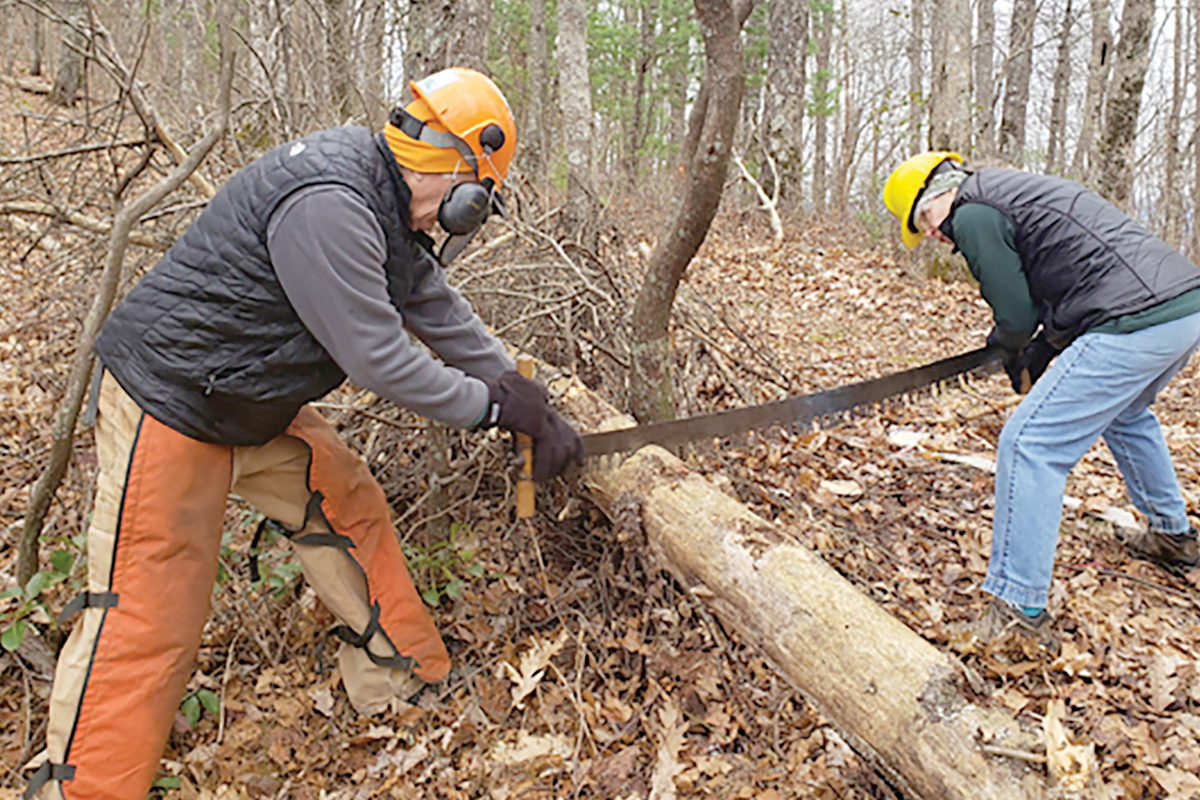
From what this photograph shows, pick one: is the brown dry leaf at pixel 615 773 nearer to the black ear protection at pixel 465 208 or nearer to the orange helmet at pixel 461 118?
the black ear protection at pixel 465 208

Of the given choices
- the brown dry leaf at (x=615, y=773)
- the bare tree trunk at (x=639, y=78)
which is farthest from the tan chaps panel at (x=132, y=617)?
the bare tree trunk at (x=639, y=78)

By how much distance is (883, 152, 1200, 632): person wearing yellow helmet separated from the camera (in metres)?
3.08

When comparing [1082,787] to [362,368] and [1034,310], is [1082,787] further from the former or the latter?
[362,368]

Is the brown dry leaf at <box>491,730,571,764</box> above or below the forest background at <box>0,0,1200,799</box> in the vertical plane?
below

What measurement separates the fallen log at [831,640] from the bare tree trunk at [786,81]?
9483 millimetres

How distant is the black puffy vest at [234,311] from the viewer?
2.45m

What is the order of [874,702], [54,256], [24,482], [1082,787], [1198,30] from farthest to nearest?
[1198,30] → [54,256] → [24,482] → [874,702] → [1082,787]

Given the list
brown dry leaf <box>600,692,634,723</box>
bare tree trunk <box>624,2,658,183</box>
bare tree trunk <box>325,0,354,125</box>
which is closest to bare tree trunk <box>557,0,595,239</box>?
bare tree trunk <box>325,0,354,125</box>

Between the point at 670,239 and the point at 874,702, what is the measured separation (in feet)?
6.88

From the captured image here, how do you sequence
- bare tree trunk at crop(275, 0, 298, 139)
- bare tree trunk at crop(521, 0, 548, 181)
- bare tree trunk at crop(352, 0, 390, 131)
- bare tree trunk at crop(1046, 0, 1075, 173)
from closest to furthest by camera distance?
1. bare tree trunk at crop(275, 0, 298, 139)
2. bare tree trunk at crop(352, 0, 390, 131)
3. bare tree trunk at crop(521, 0, 548, 181)
4. bare tree trunk at crop(1046, 0, 1075, 173)

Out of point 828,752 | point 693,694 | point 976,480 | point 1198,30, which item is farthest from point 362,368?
point 1198,30

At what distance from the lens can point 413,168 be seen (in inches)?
99.9

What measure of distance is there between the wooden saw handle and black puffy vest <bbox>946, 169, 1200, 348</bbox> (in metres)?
2.06

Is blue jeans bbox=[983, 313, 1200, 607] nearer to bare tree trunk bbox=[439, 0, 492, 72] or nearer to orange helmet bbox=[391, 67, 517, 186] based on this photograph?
orange helmet bbox=[391, 67, 517, 186]
